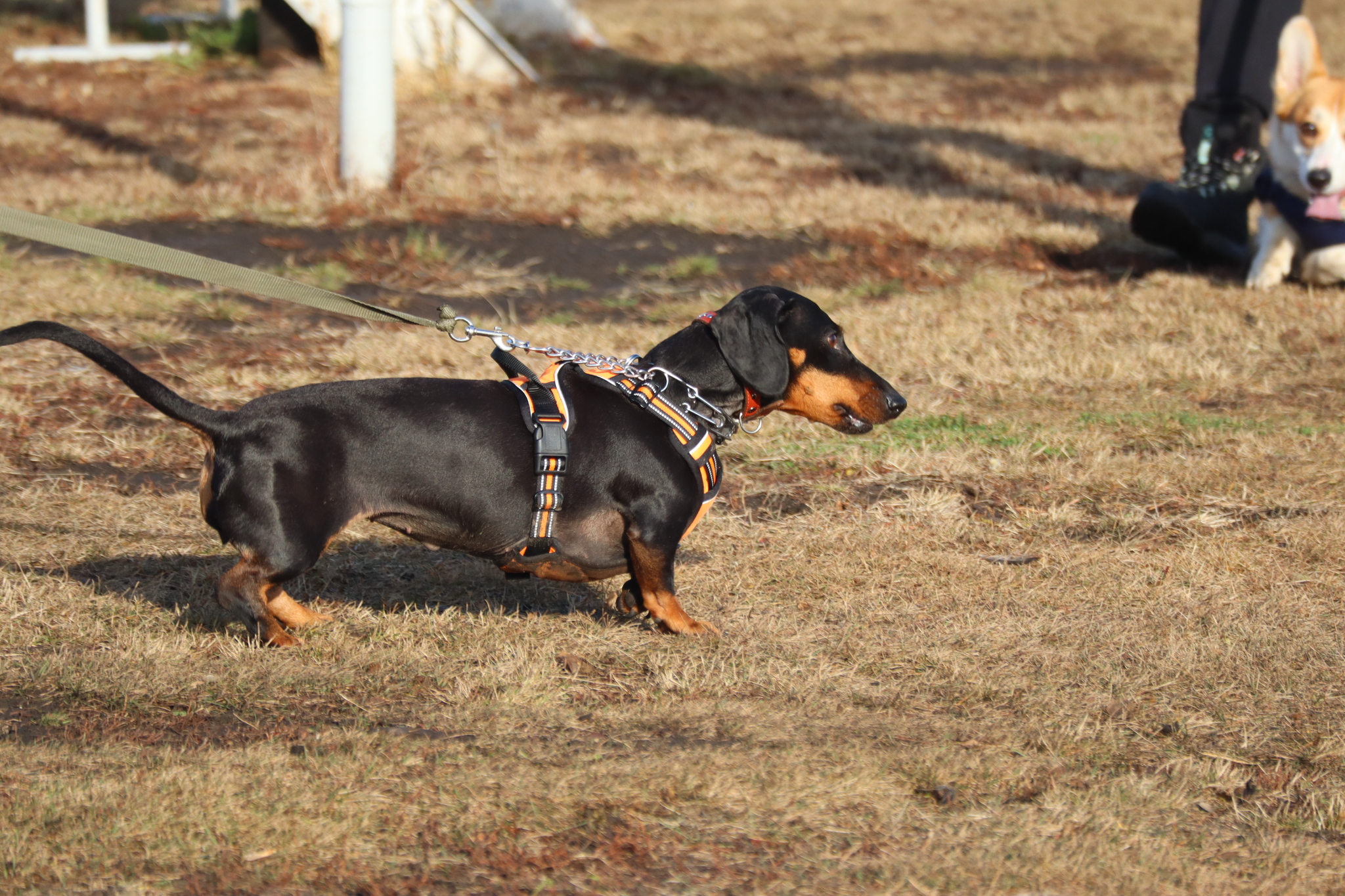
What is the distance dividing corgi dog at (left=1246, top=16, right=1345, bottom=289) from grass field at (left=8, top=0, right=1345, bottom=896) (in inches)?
7.7

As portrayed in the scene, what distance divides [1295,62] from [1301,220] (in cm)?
81

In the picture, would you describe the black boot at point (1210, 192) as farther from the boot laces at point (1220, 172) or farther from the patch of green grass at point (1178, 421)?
the patch of green grass at point (1178, 421)

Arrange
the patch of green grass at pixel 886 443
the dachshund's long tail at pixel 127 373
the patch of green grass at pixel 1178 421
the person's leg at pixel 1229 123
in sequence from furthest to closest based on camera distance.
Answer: the person's leg at pixel 1229 123 < the patch of green grass at pixel 1178 421 < the patch of green grass at pixel 886 443 < the dachshund's long tail at pixel 127 373

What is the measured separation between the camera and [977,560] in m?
4.27

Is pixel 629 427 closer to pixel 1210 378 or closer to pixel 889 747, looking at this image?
pixel 889 747

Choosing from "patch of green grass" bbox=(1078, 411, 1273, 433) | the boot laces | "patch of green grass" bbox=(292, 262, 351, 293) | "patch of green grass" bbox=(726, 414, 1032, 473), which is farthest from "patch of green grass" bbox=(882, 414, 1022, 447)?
the boot laces

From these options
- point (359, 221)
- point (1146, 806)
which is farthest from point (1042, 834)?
point (359, 221)

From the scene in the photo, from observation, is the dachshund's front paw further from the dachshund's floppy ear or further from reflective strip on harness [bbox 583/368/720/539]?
the dachshund's floppy ear

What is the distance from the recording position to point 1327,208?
681cm

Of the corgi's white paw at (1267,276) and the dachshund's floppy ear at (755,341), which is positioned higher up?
the dachshund's floppy ear at (755,341)

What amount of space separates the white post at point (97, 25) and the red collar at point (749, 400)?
10.8 m

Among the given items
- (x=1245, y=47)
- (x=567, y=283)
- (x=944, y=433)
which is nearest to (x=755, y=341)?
(x=944, y=433)

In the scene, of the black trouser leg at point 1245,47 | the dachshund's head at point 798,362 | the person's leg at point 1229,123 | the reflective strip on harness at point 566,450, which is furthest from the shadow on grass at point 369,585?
the black trouser leg at point 1245,47

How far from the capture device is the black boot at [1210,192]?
24.9 feet
